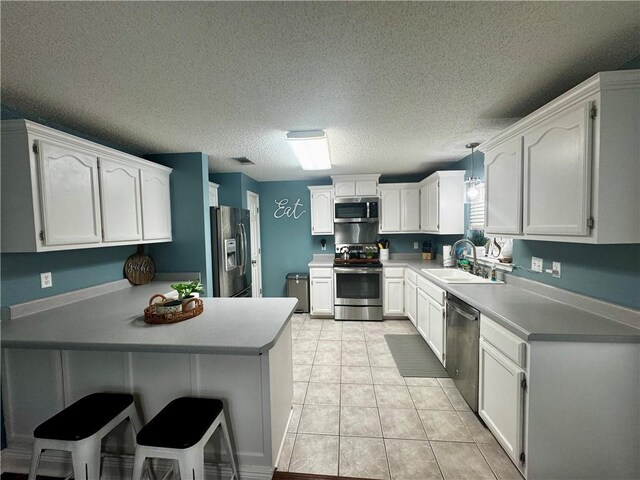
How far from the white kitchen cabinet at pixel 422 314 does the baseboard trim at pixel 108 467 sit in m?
2.26

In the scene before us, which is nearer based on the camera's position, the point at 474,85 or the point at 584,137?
the point at 584,137

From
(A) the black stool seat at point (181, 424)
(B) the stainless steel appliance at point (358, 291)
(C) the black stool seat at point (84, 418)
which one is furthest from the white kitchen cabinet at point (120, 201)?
(B) the stainless steel appliance at point (358, 291)

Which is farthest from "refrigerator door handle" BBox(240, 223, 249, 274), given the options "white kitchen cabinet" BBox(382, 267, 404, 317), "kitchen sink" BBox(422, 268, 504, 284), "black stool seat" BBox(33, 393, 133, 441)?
"kitchen sink" BBox(422, 268, 504, 284)

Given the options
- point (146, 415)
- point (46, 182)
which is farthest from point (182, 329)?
point (46, 182)

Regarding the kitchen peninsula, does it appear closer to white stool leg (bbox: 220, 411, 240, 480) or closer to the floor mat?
white stool leg (bbox: 220, 411, 240, 480)

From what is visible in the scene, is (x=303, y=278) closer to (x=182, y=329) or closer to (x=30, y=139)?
(x=182, y=329)

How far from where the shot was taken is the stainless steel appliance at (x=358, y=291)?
13.4 ft

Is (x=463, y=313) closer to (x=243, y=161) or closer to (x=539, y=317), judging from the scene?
(x=539, y=317)

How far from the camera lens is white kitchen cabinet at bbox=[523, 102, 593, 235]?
54.6 inches

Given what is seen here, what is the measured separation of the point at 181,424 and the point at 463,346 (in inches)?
81.6

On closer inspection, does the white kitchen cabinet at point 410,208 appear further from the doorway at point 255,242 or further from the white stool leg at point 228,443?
the white stool leg at point 228,443

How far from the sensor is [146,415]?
1.62 m

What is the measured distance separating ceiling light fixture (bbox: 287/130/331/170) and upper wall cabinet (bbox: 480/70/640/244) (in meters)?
1.49

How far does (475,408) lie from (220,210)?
315 cm
